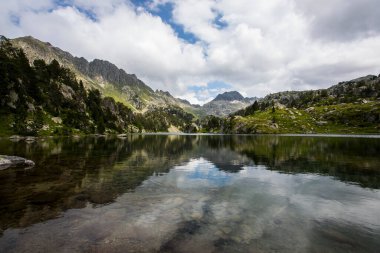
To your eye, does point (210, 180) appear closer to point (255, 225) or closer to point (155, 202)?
point (155, 202)

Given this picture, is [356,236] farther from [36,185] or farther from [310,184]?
[36,185]

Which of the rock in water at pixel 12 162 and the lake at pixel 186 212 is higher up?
the rock in water at pixel 12 162

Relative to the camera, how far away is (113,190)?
34031 mm

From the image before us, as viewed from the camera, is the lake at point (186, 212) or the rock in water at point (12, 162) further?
the rock in water at point (12, 162)

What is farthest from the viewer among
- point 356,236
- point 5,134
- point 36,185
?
point 5,134

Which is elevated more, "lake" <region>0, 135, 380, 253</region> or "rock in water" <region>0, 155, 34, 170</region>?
"rock in water" <region>0, 155, 34, 170</region>

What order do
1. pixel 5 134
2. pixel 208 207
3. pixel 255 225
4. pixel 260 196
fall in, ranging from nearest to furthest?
pixel 255 225 → pixel 208 207 → pixel 260 196 → pixel 5 134

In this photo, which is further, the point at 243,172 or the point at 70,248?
the point at 243,172

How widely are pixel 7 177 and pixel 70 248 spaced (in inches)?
1149

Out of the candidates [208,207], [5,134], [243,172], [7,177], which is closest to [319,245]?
[208,207]

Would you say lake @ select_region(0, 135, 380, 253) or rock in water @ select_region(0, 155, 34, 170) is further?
rock in water @ select_region(0, 155, 34, 170)

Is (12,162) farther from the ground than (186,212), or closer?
farther from the ground

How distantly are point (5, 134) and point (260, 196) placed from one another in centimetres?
16409

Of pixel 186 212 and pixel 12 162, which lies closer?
pixel 186 212
